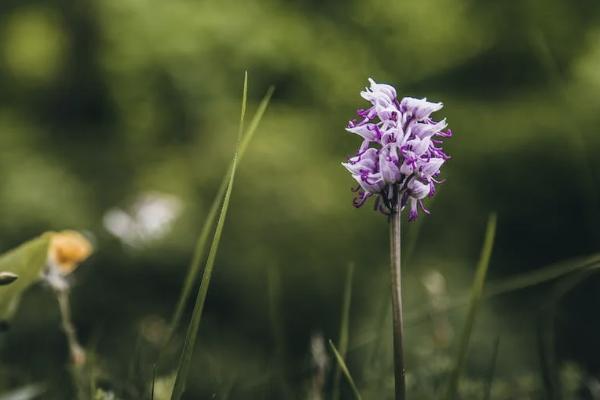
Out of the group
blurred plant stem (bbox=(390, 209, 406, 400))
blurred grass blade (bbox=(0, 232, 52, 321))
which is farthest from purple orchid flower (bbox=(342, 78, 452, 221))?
blurred grass blade (bbox=(0, 232, 52, 321))

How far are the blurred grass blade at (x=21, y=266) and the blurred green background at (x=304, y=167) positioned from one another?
1.43m

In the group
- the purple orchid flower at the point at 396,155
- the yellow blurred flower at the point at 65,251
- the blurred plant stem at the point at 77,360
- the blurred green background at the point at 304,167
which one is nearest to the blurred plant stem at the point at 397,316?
the purple orchid flower at the point at 396,155

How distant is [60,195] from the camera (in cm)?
301

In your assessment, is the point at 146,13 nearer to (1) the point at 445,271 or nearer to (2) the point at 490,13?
(2) the point at 490,13

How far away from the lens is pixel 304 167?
2842 mm

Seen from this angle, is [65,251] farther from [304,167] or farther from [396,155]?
[304,167]

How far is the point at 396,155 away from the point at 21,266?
21.1 inches

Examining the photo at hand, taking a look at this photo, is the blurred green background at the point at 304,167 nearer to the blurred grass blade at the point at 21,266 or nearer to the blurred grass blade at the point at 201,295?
the blurred grass blade at the point at 21,266

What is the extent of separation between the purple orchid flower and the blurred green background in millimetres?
1806

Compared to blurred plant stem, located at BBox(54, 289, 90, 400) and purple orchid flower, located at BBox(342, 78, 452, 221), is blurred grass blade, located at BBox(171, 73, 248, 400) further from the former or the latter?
blurred plant stem, located at BBox(54, 289, 90, 400)

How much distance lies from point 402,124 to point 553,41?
2471 millimetres

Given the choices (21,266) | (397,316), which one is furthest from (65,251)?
(397,316)

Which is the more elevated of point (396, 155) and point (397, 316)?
point (396, 155)

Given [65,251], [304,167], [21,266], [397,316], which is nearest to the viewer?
[397,316]
